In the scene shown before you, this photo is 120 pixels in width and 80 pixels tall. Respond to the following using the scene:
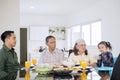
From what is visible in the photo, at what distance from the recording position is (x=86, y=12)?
772 centimetres

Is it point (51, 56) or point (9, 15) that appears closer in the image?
point (51, 56)

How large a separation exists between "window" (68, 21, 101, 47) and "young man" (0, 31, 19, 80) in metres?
4.76

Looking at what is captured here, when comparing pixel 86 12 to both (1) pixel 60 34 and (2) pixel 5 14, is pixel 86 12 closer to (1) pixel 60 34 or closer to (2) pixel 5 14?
(1) pixel 60 34

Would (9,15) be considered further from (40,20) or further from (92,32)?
(40,20)

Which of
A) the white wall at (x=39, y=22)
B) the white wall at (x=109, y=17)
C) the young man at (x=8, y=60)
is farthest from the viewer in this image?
the white wall at (x=39, y=22)

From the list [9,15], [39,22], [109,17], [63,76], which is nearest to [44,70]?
→ [63,76]

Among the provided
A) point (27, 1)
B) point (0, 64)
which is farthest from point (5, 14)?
point (27, 1)

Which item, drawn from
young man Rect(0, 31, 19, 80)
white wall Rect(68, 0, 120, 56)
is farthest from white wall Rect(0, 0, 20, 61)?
white wall Rect(68, 0, 120, 56)

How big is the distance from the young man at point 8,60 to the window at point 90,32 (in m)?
4.76

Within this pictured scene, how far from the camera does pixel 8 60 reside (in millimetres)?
2283

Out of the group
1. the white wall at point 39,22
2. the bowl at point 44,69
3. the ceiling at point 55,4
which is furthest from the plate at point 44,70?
the white wall at point 39,22

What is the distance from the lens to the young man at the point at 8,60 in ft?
7.09

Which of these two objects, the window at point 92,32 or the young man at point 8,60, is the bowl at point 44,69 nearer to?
the young man at point 8,60

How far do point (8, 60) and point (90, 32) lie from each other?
5619mm
